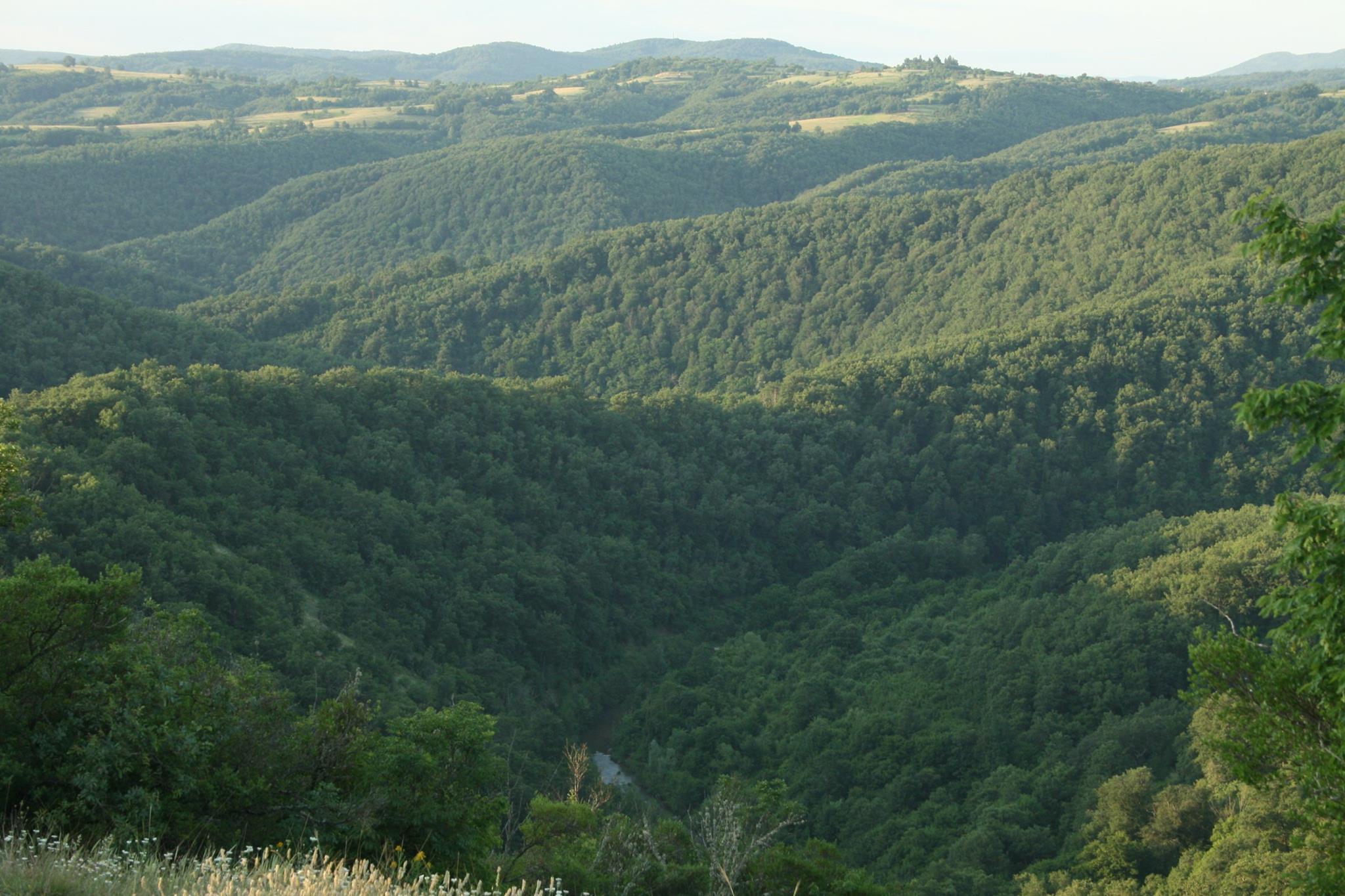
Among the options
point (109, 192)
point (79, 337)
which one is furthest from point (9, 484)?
point (109, 192)

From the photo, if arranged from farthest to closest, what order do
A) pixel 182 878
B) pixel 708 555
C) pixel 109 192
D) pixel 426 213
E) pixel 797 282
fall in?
pixel 426 213 → pixel 109 192 → pixel 797 282 → pixel 708 555 → pixel 182 878

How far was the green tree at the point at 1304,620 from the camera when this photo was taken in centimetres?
1066

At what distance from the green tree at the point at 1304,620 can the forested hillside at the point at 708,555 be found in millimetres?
114

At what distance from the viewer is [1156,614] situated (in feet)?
148

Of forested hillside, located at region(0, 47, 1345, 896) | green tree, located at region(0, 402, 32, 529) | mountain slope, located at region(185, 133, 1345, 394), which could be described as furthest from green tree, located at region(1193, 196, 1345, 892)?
mountain slope, located at region(185, 133, 1345, 394)

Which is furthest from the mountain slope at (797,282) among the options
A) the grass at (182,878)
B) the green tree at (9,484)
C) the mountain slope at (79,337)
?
the grass at (182,878)

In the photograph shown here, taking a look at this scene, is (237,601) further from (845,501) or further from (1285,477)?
(1285,477)

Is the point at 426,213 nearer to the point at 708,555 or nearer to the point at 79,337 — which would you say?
the point at 79,337

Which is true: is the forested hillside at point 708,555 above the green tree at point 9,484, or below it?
below

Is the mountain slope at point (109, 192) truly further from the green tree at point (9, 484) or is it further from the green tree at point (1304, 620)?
the green tree at point (1304, 620)

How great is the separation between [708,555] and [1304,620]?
185ft

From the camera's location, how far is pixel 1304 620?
432 inches

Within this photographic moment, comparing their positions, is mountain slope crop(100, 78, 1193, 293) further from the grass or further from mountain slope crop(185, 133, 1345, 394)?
the grass

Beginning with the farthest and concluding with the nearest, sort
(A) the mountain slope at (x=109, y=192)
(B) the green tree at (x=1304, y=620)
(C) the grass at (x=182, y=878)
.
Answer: (A) the mountain slope at (x=109, y=192) < (B) the green tree at (x=1304, y=620) < (C) the grass at (x=182, y=878)
